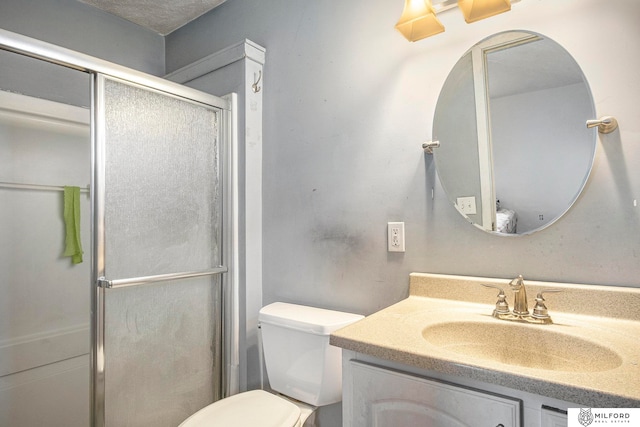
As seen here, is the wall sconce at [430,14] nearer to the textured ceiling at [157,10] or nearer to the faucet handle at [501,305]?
the faucet handle at [501,305]

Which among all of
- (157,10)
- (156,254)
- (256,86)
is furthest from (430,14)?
(157,10)

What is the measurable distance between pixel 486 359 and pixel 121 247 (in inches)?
53.4

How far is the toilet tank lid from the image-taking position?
1.35 m

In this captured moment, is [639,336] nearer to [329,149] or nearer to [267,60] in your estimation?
[329,149]

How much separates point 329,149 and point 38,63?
5.41 ft

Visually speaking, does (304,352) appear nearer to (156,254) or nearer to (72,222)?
(156,254)

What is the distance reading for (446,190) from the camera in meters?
1.32

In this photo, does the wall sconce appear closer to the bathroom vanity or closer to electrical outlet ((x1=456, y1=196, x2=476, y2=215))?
electrical outlet ((x1=456, y1=196, x2=476, y2=215))

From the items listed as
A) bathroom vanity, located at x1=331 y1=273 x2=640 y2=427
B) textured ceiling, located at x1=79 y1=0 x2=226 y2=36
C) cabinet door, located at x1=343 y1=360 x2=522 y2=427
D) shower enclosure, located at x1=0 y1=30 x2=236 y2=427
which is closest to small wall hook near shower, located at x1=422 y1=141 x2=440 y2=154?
bathroom vanity, located at x1=331 y1=273 x2=640 y2=427

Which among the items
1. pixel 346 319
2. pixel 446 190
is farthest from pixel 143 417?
pixel 446 190

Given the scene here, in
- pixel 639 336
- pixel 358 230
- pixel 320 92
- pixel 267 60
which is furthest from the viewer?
pixel 267 60

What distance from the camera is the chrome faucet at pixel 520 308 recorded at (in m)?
1.03

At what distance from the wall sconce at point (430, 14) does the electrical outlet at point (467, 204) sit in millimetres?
595

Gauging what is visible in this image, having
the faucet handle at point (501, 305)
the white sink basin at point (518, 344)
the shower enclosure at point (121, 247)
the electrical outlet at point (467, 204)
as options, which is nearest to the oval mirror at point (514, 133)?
the electrical outlet at point (467, 204)
